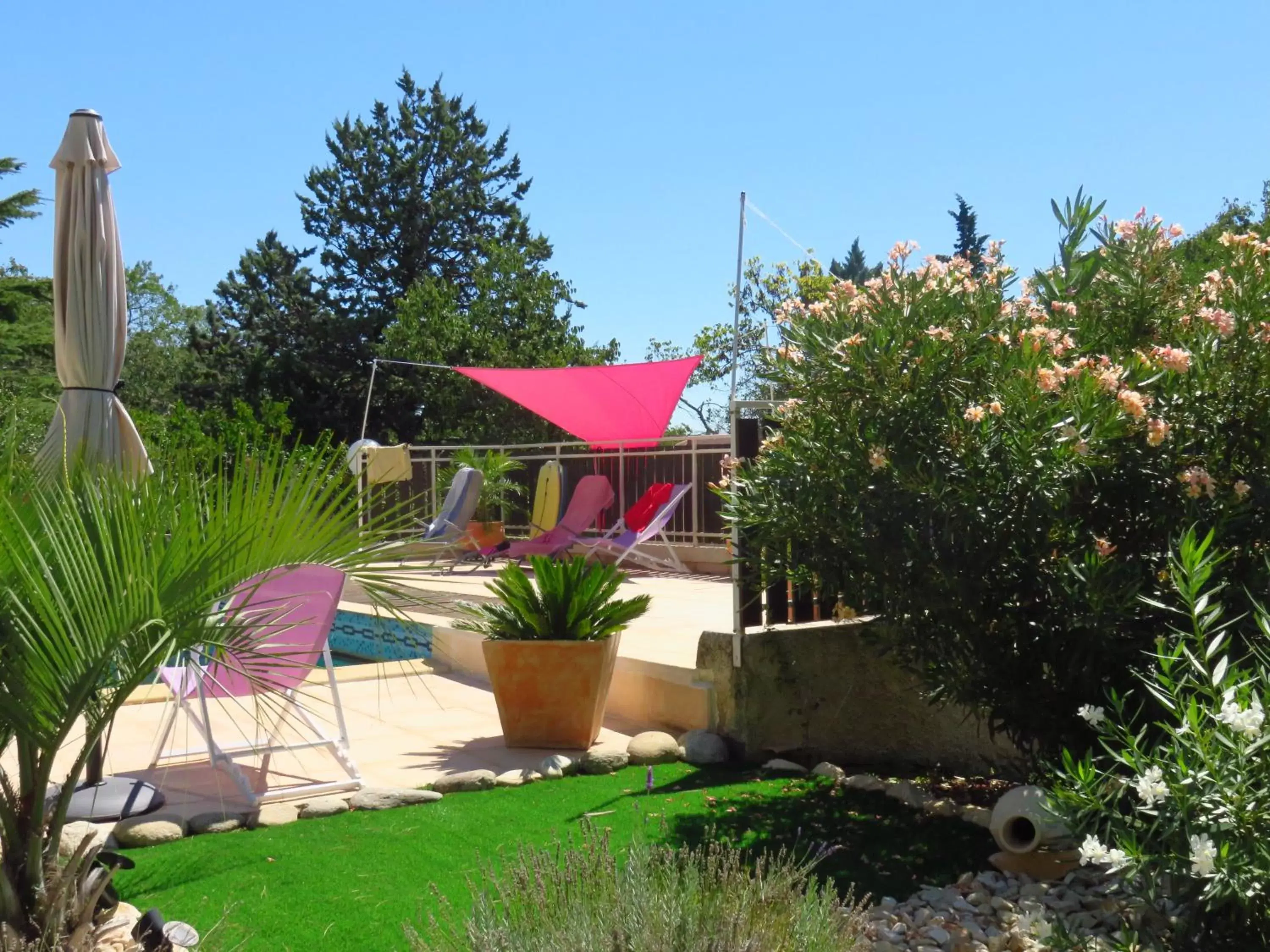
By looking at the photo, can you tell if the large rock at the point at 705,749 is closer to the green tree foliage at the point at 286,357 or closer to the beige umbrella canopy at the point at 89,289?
the beige umbrella canopy at the point at 89,289

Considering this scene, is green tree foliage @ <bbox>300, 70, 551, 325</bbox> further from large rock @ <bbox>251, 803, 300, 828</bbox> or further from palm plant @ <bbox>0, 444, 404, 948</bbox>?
palm plant @ <bbox>0, 444, 404, 948</bbox>

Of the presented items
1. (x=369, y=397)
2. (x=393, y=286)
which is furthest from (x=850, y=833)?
(x=393, y=286)

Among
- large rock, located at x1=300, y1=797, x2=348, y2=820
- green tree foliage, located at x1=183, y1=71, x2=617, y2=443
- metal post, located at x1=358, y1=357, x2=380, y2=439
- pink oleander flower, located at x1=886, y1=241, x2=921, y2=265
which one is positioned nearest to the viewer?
pink oleander flower, located at x1=886, y1=241, x2=921, y2=265

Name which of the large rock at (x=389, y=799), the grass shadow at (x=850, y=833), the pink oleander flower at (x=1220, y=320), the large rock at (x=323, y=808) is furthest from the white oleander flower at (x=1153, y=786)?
the large rock at (x=323, y=808)

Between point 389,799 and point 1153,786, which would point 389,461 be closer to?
point 389,799

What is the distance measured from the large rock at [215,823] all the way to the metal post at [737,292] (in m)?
2.86

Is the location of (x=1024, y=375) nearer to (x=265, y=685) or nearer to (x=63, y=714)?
(x=265, y=685)

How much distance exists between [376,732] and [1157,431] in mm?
4236

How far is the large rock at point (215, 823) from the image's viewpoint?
4.30m

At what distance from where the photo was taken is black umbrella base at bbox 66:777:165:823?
14.2 ft

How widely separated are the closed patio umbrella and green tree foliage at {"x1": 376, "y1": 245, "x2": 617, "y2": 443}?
21.9m

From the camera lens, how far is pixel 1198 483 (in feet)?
12.1

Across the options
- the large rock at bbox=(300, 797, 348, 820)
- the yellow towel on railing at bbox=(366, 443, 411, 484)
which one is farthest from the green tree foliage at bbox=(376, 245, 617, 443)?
the large rock at bbox=(300, 797, 348, 820)

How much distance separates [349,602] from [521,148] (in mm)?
30590
